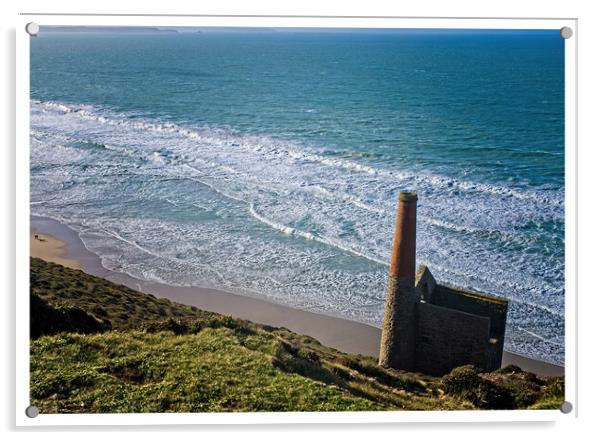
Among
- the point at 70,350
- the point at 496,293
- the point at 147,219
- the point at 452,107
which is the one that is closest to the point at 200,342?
the point at 70,350

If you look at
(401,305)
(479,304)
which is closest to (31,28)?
(401,305)

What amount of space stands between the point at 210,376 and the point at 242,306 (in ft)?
19.2

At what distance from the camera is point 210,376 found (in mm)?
8812

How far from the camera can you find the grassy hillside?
8.30m

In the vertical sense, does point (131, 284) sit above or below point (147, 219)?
below

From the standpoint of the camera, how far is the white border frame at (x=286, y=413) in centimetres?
802

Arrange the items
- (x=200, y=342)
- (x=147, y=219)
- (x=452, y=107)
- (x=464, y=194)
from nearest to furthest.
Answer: (x=200, y=342) → (x=147, y=219) → (x=464, y=194) → (x=452, y=107)

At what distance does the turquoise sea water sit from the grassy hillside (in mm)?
4130
